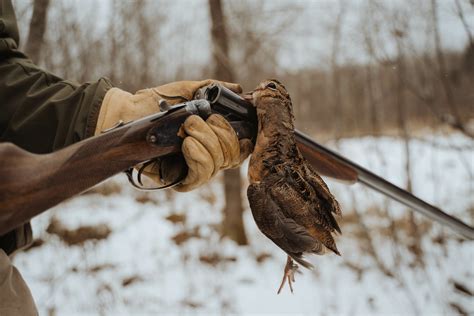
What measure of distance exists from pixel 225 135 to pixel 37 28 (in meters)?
3.73

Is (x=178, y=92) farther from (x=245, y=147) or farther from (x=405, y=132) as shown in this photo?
(x=405, y=132)

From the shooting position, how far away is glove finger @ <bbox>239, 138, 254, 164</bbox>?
1986 mm

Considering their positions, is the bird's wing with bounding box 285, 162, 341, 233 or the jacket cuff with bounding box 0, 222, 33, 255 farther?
the jacket cuff with bounding box 0, 222, 33, 255

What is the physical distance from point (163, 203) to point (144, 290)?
386 centimetres

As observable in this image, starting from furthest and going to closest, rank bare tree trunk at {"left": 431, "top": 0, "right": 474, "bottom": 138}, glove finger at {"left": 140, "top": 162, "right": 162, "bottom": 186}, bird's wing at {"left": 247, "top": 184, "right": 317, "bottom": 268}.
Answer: bare tree trunk at {"left": 431, "top": 0, "right": 474, "bottom": 138}, glove finger at {"left": 140, "top": 162, "right": 162, "bottom": 186}, bird's wing at {"left": 247, "top": 184, "right": 317, "bottom": 268}

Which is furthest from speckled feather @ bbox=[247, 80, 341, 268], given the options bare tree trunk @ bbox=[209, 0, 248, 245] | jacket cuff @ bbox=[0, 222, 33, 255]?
bare tree trunk @ bbox=[209, 0, 248, 245]

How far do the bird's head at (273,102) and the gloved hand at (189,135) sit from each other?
0.50ft

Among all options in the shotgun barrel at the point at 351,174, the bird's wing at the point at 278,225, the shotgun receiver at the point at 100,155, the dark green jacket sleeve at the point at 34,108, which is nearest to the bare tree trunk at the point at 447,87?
the shotgun barrel at the point at 351,174

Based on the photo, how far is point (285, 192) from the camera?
1719mm

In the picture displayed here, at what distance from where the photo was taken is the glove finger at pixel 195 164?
5.91ft

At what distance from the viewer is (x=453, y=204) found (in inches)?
237

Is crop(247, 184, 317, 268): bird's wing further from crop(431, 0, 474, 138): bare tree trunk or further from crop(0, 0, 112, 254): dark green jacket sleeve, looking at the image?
crop(431, 0, 474, 138): bare tree trunk

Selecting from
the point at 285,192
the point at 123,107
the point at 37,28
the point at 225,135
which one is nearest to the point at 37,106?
the point at 123,107

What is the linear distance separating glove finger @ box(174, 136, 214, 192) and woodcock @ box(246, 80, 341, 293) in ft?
0.64
